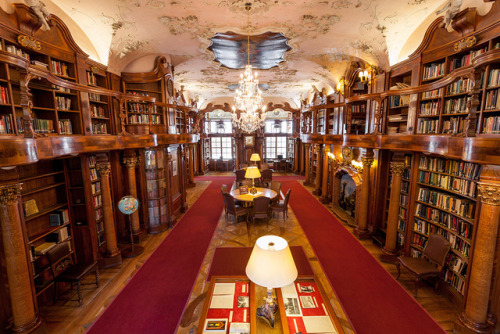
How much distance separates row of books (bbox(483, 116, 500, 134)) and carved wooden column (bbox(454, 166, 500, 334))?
739 mm

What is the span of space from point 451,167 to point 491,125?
1060mm

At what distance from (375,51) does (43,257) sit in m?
8.12

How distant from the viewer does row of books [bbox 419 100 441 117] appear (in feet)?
14.0

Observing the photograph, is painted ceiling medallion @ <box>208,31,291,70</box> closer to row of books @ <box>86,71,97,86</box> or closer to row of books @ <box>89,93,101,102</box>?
row of books @ <box>86,71,97,86</box>

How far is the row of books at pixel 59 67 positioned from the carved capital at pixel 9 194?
2.42 metres

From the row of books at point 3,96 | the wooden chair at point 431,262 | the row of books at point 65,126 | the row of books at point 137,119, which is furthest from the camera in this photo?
the row of books at point 137,119

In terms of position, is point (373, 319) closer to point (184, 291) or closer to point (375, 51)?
point (184, 291)

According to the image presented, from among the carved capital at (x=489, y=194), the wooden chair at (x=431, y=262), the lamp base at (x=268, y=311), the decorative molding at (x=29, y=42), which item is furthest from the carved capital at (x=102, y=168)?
the carved capital at (x=489, y=194)

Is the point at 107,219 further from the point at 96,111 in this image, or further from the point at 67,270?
the point at 96,111

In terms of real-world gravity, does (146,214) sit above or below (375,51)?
below

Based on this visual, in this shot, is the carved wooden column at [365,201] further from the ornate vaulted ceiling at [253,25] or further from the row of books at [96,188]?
the row of books at [96,188]

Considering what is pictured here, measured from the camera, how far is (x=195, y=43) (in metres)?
5.86

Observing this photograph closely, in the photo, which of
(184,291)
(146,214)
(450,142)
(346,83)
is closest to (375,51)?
(346,83)

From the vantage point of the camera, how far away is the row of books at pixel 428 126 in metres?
4.33
